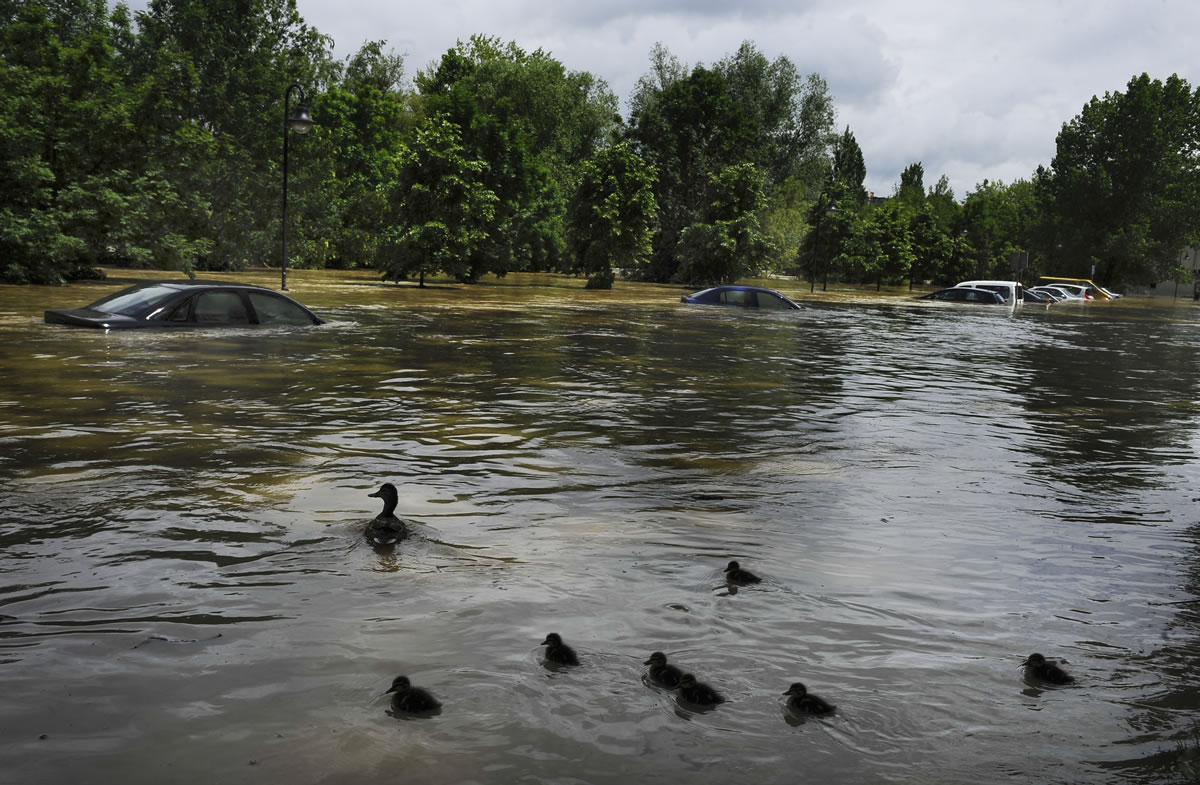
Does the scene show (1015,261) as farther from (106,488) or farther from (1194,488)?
(106,488)

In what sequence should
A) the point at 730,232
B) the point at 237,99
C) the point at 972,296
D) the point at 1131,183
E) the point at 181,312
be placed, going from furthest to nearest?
the point at 1131,183, the point at 730,232, the point at 237,99, the point at 972,296, the point at 181,312

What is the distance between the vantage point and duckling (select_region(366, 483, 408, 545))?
20.6 feet

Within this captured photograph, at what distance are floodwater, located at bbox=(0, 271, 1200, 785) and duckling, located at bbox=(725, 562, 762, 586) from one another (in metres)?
0.24

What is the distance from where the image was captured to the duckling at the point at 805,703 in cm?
408

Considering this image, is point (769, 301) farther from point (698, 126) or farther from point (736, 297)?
point (698, 126)

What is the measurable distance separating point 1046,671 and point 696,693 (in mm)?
1597

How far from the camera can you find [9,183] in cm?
3195

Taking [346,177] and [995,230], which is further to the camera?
[995,230]

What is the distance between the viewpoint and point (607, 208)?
57438mm

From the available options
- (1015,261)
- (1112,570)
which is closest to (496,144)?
(1015,261)

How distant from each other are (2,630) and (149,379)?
936 centimetres

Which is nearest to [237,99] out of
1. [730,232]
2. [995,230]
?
[730,232]

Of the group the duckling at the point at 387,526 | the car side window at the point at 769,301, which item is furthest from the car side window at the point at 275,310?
the car side window at the point at 769,301

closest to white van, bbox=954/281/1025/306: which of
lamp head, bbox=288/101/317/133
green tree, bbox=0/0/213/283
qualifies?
lamp head, bbox=288/101/317/133
